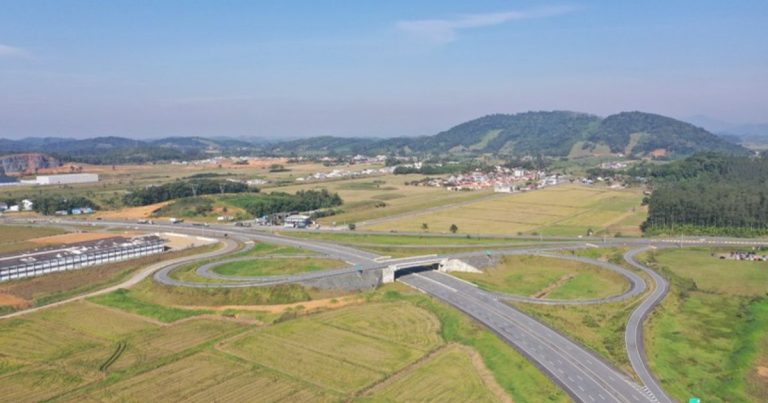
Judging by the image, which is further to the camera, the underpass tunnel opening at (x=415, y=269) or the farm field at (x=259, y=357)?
the underpass tunnel opening at (x=415, y=269)

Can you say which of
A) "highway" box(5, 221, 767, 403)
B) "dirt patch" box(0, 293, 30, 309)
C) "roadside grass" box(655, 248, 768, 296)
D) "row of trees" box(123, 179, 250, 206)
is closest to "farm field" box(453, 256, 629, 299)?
"highway" box(5, 221, 767, 403)

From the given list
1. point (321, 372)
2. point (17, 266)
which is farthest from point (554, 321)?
point (17, 266)

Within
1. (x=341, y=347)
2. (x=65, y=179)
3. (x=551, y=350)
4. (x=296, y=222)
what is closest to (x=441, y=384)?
(x=341, y=347)

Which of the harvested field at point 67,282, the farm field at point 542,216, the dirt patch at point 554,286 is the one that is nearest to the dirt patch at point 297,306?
the harvested field at point 67,282

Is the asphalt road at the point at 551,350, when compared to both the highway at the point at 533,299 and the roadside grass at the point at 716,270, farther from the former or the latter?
the roadside grass at the point at 716,270

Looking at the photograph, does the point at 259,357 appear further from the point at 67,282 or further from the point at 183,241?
the point at 183,241

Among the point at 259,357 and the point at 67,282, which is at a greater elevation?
the point at 67,282
